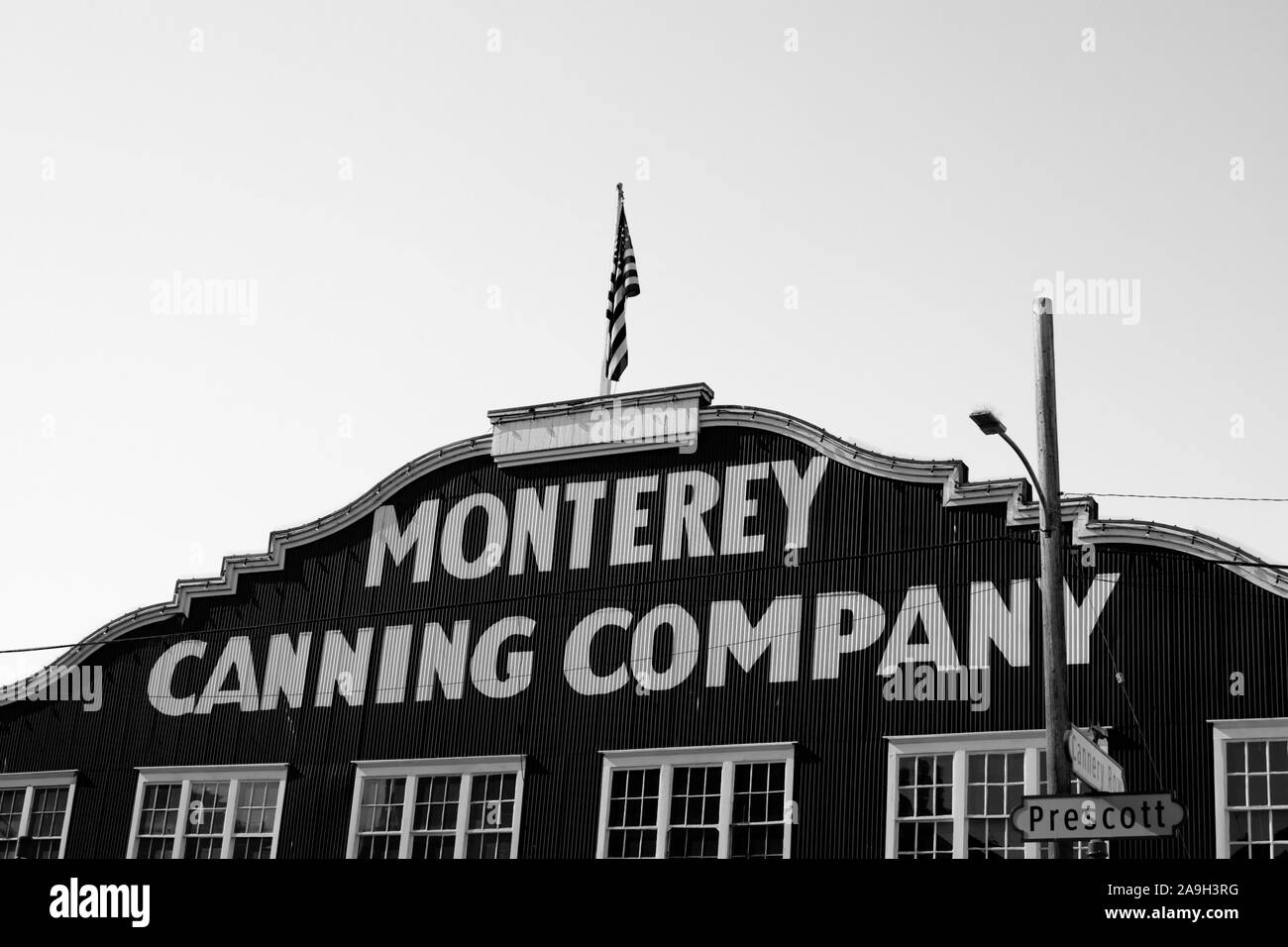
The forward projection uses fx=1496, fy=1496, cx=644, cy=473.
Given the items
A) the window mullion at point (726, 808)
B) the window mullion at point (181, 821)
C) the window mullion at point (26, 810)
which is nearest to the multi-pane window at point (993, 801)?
the window mullion at point (726, 808)

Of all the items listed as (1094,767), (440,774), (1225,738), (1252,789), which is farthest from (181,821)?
(1094,767)

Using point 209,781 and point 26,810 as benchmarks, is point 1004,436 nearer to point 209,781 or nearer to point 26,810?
point 209,781

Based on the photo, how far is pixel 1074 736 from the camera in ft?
57.8

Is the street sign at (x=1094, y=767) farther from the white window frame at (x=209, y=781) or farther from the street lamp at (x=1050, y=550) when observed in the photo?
the white window frame at (x=209, y=781)

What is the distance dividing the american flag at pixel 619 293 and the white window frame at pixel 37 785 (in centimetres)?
1611

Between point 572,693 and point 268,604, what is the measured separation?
8.67 m

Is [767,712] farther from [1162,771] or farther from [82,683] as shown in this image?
[82,683]

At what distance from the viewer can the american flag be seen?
32.5 m

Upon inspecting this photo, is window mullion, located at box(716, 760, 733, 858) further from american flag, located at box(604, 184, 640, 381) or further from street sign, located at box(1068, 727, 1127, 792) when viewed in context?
street sign, located at box(1068, 727, 1127, 792)

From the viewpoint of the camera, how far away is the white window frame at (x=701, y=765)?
27.2m

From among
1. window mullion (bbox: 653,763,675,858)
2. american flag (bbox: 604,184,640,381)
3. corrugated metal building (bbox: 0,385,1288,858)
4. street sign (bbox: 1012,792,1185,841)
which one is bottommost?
street sign (bbox: 1012,792,1185,841)

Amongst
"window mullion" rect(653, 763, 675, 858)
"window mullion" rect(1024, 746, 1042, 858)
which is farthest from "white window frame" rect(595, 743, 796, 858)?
"window mullion" rect(1024, 746, 1042, 858)
